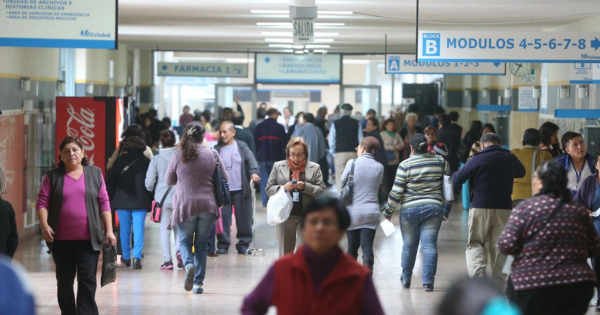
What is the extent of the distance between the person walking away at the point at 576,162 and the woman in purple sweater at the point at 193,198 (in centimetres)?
312

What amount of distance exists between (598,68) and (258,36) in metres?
8.18

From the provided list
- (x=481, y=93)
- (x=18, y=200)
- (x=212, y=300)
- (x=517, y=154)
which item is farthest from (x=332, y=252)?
(x=481, y=93)

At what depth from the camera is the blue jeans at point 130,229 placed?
9.00 m

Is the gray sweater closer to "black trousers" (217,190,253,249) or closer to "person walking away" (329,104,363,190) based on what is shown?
"black trousers" (217,190,253,249)

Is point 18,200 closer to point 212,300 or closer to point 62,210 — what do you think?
point 212,300

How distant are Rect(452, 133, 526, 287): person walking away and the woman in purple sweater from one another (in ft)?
7.41

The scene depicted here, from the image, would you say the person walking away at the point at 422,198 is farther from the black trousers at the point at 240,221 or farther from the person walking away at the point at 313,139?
the person walking away at the point at 313,139

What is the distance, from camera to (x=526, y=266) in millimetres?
4422

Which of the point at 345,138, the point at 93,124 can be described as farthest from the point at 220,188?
the point at 345,138

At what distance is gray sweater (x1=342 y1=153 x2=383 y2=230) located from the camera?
759 centimetres

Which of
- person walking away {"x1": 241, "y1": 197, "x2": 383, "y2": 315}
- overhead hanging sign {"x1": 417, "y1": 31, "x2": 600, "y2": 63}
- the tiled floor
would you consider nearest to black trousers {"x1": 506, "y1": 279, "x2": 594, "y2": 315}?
the tiled floor

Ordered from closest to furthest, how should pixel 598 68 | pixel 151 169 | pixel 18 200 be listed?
pixel 151 169
pixel 598 68
pixel 18 200

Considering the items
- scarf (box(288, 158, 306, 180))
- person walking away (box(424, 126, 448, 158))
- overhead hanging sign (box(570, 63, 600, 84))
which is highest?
overhead hanging sign (box(570, 63, 600, 84))

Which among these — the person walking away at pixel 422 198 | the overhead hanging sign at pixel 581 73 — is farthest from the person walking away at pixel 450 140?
the person walking away at pixel 422 198
